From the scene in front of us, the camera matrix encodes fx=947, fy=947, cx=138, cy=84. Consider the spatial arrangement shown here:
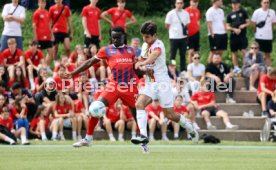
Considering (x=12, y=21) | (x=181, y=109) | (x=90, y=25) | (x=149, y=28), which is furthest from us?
(x=90, y=25)

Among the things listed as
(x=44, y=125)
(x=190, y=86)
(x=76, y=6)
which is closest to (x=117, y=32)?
(x=44, y=125)

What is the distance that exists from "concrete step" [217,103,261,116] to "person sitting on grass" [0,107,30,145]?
19.4 ft

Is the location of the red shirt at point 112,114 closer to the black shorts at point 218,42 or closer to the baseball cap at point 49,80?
the baseball cap at point 49,80

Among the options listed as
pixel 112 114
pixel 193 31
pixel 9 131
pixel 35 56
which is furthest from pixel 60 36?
pixel 9 131

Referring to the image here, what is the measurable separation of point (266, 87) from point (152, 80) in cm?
692

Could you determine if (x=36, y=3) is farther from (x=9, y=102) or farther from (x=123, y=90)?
(x=123, y=90)

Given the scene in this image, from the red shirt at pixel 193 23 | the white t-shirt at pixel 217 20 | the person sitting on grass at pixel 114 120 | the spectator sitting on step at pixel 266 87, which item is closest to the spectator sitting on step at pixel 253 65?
the white t-shirt at pixel 217 20

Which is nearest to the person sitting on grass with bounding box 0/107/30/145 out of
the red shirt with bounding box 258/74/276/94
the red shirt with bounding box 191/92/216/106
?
the red shirt with bounding box 191/92/216/106

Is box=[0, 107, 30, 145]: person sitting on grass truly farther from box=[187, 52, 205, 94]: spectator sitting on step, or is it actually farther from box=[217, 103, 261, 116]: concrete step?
box=[217, 103, 261, 116]: concrete step

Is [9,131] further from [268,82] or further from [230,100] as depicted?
[268,82]

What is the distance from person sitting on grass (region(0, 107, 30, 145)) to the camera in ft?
66.4

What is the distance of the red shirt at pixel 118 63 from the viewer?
704 inches

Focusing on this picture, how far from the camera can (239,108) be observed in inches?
976

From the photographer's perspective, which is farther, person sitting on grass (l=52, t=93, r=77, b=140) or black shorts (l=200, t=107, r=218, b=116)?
black shorts (l=200, t=107, r=218, b=116)
